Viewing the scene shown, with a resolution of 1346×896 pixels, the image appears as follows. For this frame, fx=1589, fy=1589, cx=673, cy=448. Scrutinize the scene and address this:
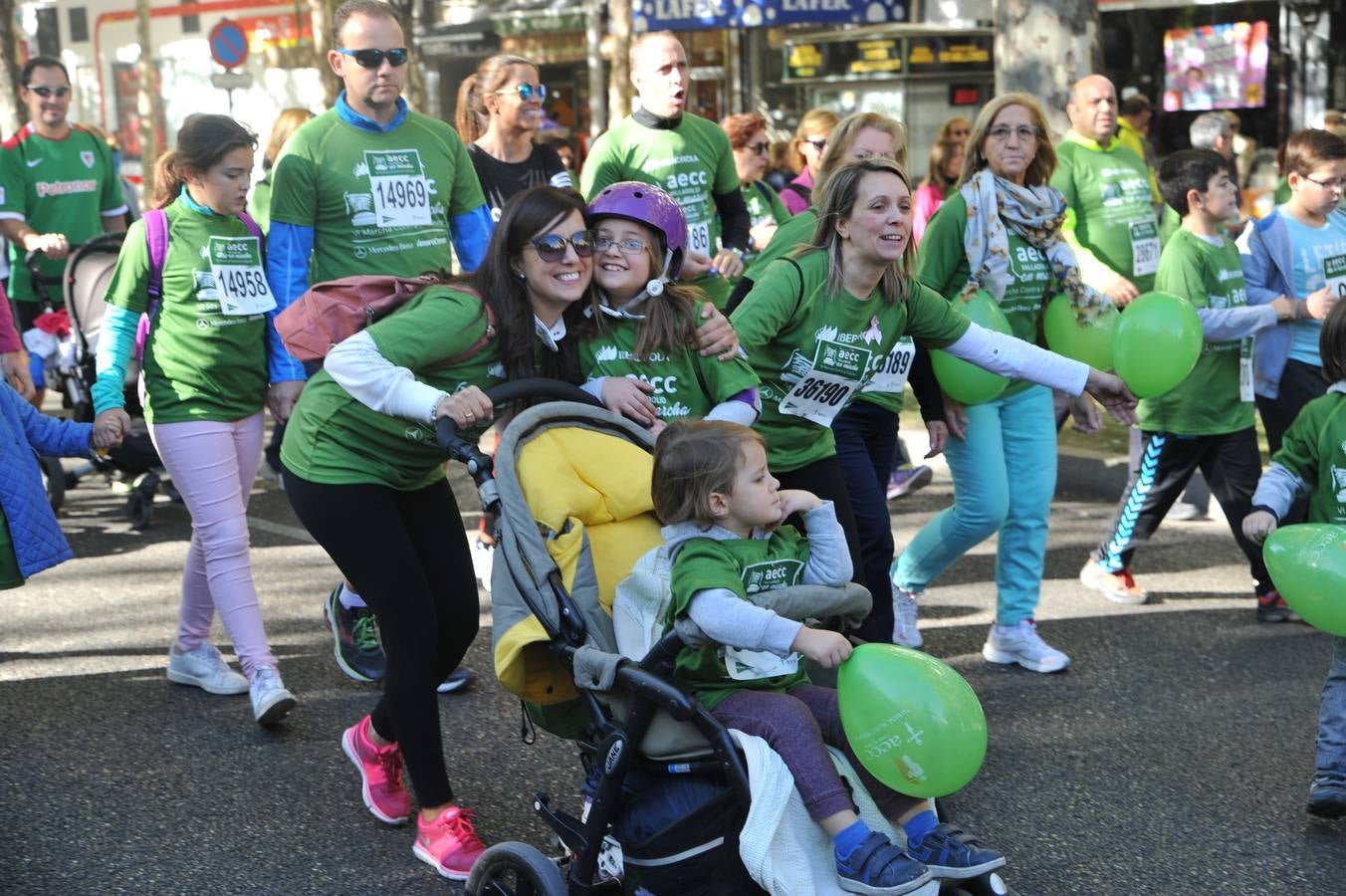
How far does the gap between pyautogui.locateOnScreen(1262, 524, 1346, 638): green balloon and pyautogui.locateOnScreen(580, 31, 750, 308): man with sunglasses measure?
3140 millimetres

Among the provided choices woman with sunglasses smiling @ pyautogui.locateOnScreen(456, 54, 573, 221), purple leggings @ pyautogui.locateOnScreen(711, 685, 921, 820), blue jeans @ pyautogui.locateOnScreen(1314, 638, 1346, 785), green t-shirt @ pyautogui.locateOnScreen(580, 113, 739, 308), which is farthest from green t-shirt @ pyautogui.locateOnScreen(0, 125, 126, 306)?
blue jeans @ pyautogui.locateOnScreen(1314, 638, 1346, 785)

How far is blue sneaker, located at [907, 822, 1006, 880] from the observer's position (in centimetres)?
339

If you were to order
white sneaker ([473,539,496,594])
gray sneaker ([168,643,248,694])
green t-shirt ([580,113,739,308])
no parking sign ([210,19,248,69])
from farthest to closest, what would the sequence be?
no parking sign ([210,19,248,69]) → green t-shirt ([580,113,739,308]) → white sneaker ([473,539,496,594]) → gray sneaker ([168,643,248,694])

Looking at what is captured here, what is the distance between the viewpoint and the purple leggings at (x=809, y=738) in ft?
10.8

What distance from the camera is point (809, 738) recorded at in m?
3.33

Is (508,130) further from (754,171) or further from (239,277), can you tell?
(754,171)

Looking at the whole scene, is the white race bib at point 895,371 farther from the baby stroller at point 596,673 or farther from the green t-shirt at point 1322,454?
the baby stroller at point 596,673

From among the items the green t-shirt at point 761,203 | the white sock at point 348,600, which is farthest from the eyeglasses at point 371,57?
the green t-shirt at point 761,203

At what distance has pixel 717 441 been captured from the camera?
3.51 meters

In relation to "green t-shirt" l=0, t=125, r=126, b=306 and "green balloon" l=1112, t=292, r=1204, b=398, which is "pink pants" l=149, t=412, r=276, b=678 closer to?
"green balloon" l=1112, t=292, r=1204, b=398

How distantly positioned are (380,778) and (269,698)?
0.88 m

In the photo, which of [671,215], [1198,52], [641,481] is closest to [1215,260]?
[671,215]

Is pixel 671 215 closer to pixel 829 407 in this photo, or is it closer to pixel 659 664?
pixel 829 407

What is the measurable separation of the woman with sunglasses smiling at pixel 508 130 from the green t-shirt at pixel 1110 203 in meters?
2.41
